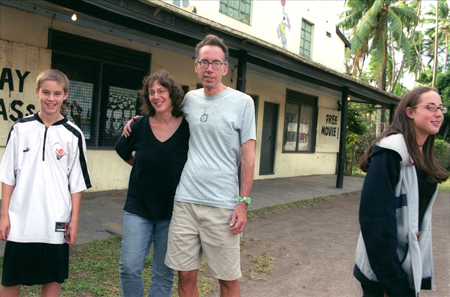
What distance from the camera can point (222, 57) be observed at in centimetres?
242

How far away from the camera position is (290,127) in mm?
12617

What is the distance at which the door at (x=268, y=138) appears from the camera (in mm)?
11555

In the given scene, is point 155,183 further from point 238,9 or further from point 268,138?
point 268,138

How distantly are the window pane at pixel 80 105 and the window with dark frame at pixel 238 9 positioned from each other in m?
4.37

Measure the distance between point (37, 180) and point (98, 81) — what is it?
17.5 feet

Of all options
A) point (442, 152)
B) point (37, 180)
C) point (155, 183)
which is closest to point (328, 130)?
point (442, 152)

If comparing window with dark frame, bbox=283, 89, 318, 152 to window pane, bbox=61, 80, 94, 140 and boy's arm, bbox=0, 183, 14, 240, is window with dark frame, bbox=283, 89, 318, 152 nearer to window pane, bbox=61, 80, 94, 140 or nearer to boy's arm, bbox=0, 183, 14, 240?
window pane, bbox=61, 80, 94, 140

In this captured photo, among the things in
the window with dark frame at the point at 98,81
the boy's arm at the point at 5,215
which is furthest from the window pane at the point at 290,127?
the boy's arm at the point at 5,215

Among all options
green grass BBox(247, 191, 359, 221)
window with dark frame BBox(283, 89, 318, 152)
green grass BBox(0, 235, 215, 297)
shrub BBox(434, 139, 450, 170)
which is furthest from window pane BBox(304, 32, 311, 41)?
green grass BBox(0, 235, 215, 297)

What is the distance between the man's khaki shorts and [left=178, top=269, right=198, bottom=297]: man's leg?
0.17ft

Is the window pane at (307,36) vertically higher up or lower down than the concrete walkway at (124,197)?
higher up

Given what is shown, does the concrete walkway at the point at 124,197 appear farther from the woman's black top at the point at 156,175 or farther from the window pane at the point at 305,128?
the woman's black top at the point at 156,175

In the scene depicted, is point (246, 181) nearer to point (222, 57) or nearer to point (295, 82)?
point (222, 57)

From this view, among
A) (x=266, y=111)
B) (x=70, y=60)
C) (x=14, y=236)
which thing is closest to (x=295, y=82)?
(x=266, y=111)
